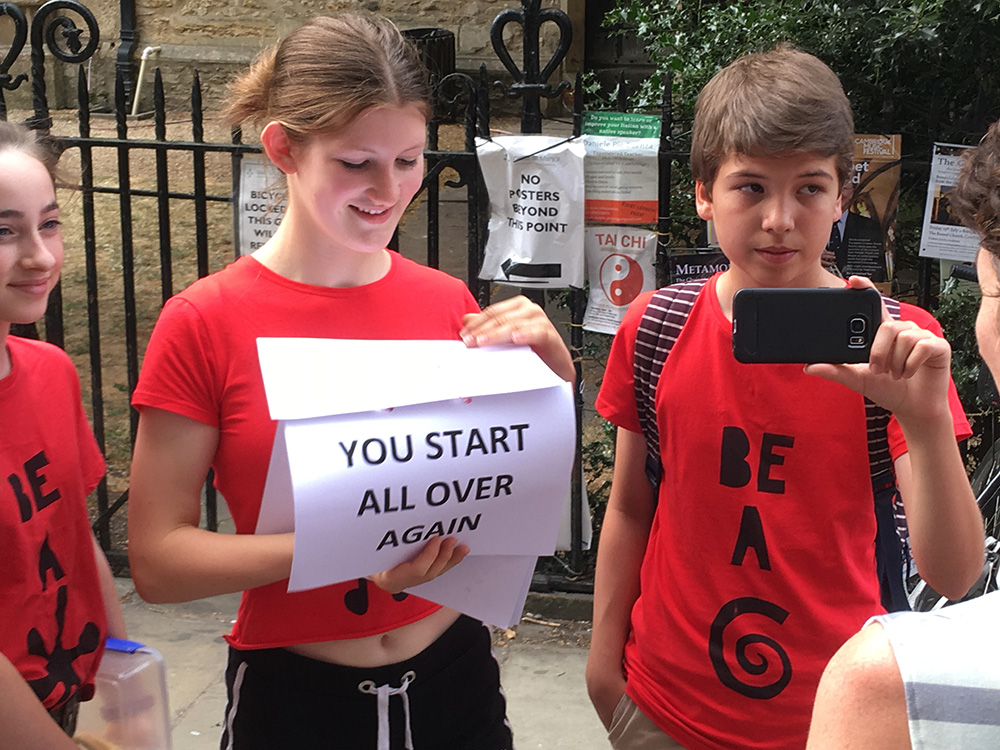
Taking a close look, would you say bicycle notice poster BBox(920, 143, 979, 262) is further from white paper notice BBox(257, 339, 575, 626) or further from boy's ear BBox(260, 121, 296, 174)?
boy's ear BBox(260, 121, 296, 174)

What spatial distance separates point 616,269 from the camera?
3.59 meters

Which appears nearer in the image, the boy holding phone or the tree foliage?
the boy holding phone

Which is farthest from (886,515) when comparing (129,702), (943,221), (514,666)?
(514,666)

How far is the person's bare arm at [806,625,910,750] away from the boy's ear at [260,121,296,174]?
1.20 m

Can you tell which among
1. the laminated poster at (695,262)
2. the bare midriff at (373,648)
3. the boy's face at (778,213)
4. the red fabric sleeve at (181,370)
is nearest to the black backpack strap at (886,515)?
the boy's face at (778,213)

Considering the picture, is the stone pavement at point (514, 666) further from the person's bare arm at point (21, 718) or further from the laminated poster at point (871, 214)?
the person's bare arm at point (21, 718)

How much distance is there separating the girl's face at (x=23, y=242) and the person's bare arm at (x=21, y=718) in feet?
1.81

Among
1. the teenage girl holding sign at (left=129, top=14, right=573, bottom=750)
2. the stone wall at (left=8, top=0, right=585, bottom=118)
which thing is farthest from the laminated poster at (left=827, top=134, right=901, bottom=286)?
the stone wall at (left=8, top=0, right=585, bottom=118)

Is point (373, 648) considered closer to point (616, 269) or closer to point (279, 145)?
point (279, 145)

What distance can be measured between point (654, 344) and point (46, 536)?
3.34 ft

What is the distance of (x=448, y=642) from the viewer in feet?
6.08

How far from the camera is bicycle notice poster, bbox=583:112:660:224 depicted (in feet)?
11.4

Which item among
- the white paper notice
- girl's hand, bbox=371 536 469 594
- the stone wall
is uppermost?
the stone wall

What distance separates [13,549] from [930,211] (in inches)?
110
